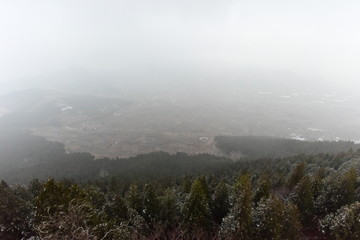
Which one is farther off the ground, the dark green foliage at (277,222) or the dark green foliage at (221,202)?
the dark green foliage at (277,222)

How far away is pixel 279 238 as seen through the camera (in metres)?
38.6

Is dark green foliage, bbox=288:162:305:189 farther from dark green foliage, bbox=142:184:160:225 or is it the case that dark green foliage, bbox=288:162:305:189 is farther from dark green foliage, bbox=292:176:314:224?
dark green foliage, bbox=142:184:160:225

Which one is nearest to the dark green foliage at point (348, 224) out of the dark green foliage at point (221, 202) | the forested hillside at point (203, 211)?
the forested hillside at point (203, 211)

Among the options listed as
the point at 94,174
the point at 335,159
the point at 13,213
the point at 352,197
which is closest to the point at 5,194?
the point at 13,213

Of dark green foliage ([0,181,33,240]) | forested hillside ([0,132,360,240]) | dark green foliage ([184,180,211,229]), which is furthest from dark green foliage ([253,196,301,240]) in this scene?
dark green foliage ([0,181,33,240])

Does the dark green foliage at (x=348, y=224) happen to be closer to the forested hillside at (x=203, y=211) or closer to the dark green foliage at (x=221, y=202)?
the forested hillside at (x=203, y=211)

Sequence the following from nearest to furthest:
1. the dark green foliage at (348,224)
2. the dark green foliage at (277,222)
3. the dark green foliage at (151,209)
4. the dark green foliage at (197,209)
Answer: the dark green foliage at (348,224), the dark green foliage at (277,222), the dark green foliage at (197,209), the dark green foliage at (151,209)

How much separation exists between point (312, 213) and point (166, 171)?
106518 mm

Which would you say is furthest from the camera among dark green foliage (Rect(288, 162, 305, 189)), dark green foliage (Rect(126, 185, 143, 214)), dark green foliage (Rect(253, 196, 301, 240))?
dark green foliage (Rect(288, 162, 305, 189))

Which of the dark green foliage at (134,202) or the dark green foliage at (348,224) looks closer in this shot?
the dark green foliage at (348,224)

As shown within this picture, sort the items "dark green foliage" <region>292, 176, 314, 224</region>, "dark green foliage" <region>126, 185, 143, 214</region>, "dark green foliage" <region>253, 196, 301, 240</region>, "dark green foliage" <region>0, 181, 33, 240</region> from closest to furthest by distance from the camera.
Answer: "dark green foliage" <region>253, 196, 301, 240</region>
"dark green foliage" <region>0, 181, 33, 240</region>
"dark green foliage" <region>292, 176, 314, 224</region>
"dark green foliage" <region>126, 185, 143, 214</region>

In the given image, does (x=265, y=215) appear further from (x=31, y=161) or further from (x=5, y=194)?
(x=31, y=161)

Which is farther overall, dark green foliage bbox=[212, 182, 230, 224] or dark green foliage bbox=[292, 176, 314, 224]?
dark green foliage bbox=[212, 182, 230, 224]

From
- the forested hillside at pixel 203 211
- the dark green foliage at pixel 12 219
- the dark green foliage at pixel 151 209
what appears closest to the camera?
the forested hillside at pixel 203 211
